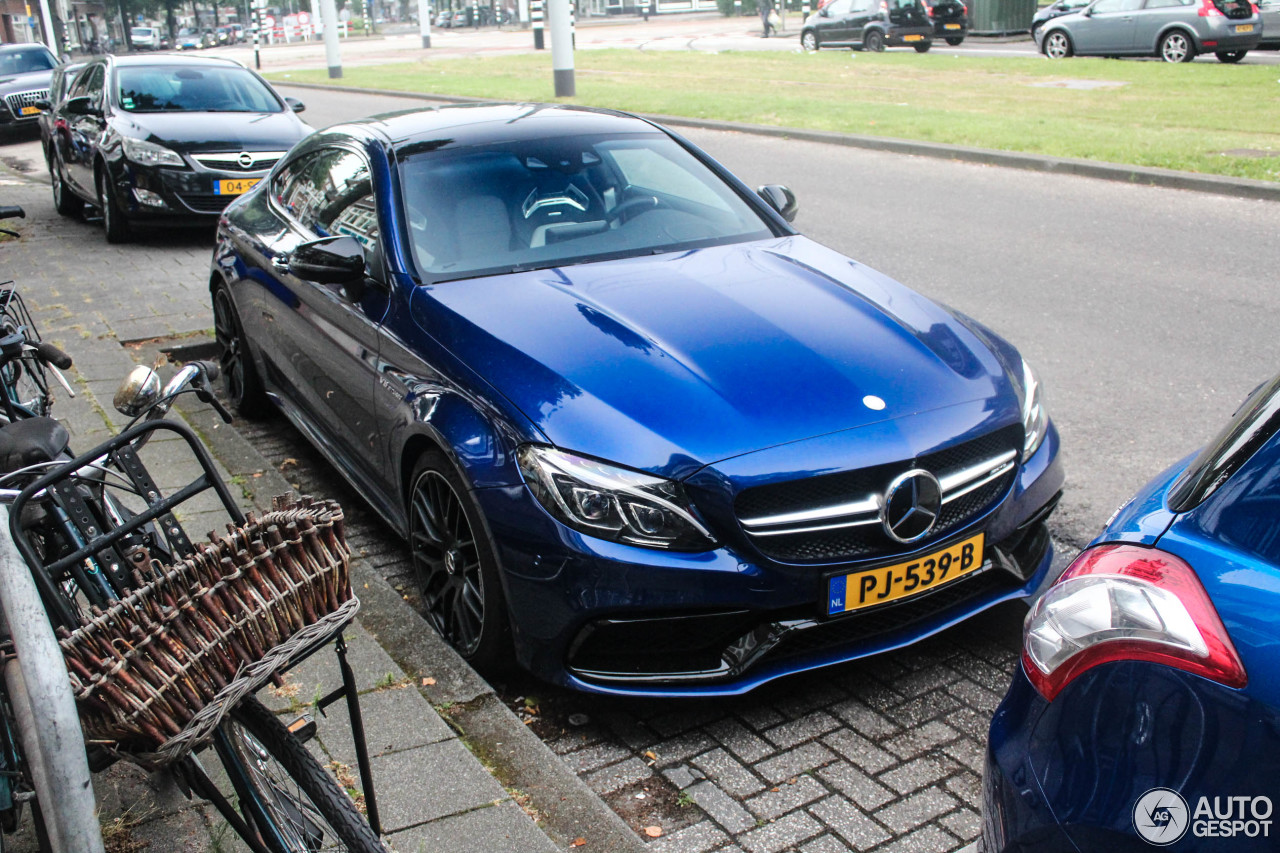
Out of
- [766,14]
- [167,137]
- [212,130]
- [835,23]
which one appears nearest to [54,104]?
[167,137]

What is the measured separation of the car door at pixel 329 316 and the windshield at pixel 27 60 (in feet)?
65.6

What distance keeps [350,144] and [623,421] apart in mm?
2402

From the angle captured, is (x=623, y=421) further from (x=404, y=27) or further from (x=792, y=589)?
(x=404, y=27)

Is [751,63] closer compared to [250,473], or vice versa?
[250,473]

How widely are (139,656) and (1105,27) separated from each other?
2484 cm

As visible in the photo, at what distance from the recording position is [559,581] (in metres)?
3.16

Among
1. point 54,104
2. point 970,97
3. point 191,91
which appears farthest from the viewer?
point 970,97

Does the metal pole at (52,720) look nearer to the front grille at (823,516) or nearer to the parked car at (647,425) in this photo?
the parked car at (647,425)

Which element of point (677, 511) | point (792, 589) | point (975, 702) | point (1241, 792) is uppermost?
point (1241, 792)

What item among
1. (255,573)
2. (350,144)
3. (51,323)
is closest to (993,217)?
(350,144)

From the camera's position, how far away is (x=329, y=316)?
15.1 ft

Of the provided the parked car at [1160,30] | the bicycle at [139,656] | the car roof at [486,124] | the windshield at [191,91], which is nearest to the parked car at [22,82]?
the windshield at [191,91]

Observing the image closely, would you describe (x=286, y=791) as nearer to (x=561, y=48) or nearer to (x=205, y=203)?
(x=205, y=203)

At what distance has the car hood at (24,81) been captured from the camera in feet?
69.1
